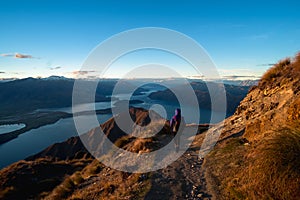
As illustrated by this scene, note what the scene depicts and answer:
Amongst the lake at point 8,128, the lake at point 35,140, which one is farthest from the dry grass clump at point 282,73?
the lake at point 8,128

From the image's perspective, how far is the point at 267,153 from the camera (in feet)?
17.7

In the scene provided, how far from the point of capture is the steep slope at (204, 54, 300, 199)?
5.04 m

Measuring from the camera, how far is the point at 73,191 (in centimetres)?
1077

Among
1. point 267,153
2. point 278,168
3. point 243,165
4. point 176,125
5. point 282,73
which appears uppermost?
point 282,73

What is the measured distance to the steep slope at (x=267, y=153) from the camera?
504cm

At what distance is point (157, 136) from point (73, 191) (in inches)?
295

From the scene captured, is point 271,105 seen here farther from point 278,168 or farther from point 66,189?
point 66,189

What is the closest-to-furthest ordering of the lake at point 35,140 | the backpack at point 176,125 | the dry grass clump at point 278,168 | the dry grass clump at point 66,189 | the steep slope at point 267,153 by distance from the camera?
the dry grass clump at point 278,168 < the steep slope at point 267,153 < the dry grass clump at point 66,189 < the backpack at point 176,125 < the lake at point 35,140

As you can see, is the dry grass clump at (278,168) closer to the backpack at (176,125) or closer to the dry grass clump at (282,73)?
the backpack at (176,125)

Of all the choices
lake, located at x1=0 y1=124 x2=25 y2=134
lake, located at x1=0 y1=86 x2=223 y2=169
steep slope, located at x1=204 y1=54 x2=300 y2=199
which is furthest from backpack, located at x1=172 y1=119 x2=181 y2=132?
lake, located at x1=0 y1=124 x2=25 y2=134

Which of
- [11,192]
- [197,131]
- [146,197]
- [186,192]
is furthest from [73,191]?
[11,192]

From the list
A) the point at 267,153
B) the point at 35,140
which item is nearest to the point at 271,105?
the point at 267,153

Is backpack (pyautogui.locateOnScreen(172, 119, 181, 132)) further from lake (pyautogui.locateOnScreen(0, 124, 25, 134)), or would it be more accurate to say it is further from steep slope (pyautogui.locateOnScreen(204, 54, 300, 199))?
lake (pyautogui.locateOnScreen(0, 124, 25, 134))

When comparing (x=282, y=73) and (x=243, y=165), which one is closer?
(x=243, y=165)
